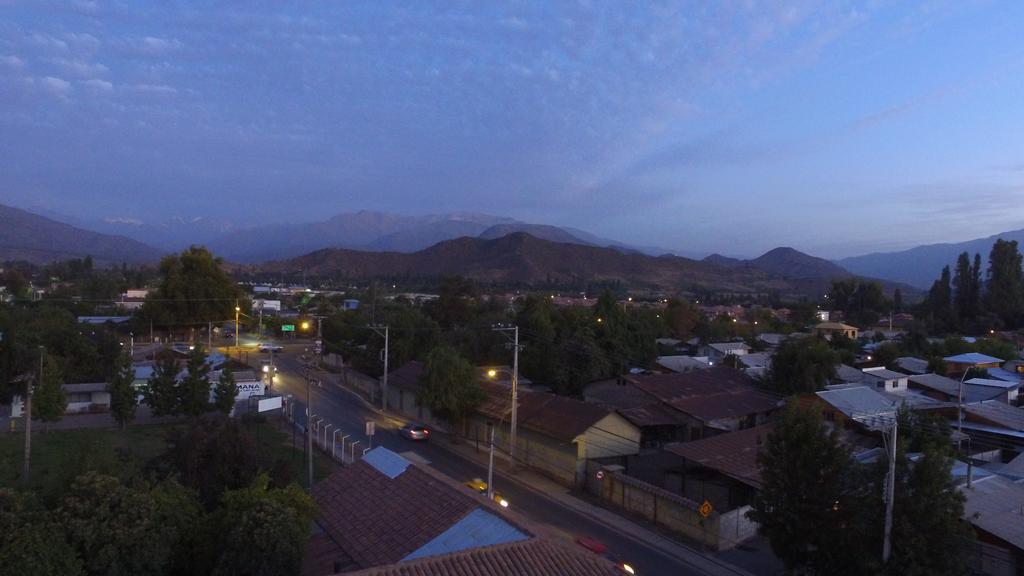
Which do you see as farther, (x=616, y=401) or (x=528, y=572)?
(x=616, y=401)

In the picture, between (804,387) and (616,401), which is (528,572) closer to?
(616,401)

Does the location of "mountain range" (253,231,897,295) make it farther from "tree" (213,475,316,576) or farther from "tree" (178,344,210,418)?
"tree" (213,475,316,576)

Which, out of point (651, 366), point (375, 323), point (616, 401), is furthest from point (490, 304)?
point (616, 401)

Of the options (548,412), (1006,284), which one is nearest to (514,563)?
(548,412)

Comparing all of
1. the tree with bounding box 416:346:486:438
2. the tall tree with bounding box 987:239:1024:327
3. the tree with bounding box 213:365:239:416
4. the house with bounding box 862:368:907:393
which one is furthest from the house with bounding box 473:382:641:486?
the tall tree with bounding box 987:239:1024:327

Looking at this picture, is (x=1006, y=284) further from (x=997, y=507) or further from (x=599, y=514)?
(x=599, y=514)

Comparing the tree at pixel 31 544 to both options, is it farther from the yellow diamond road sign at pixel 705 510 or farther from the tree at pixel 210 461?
the yellow diamond road sign at pixel 705 510
